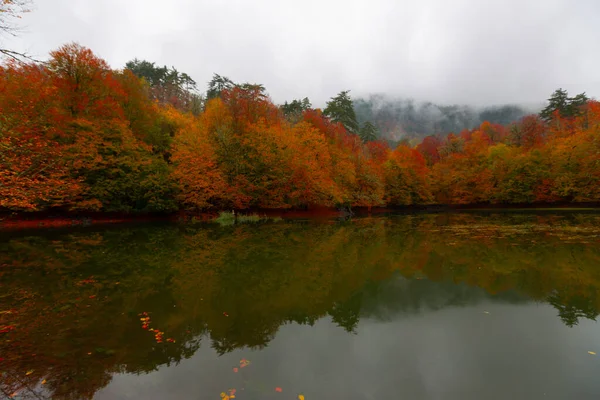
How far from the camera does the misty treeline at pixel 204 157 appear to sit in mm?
22547

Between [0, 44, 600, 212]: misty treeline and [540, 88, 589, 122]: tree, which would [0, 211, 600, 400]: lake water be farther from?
[540, 88, 589, 122]: tree

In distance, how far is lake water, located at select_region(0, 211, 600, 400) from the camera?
4.71m

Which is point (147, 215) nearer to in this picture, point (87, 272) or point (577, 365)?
point (87, 272)

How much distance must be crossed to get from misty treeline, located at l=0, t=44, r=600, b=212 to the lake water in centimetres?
874

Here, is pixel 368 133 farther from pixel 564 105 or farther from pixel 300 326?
pixel 300 326

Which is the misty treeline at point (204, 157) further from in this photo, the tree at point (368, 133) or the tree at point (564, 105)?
the tree at point (368, 133)

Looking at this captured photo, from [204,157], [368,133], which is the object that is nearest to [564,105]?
[368,133]

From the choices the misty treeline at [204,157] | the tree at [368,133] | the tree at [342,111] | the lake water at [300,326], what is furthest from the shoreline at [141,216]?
the tree at [368,133]

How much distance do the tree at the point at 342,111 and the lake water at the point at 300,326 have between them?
6026 centimetres

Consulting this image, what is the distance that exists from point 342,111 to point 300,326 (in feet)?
221

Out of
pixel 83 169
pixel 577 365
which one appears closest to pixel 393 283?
pixel 577 365

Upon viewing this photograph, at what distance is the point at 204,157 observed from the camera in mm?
32906

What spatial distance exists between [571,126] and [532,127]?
661 cm

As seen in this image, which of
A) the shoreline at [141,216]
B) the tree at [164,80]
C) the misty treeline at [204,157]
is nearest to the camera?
the misty treeline at [204,157]
